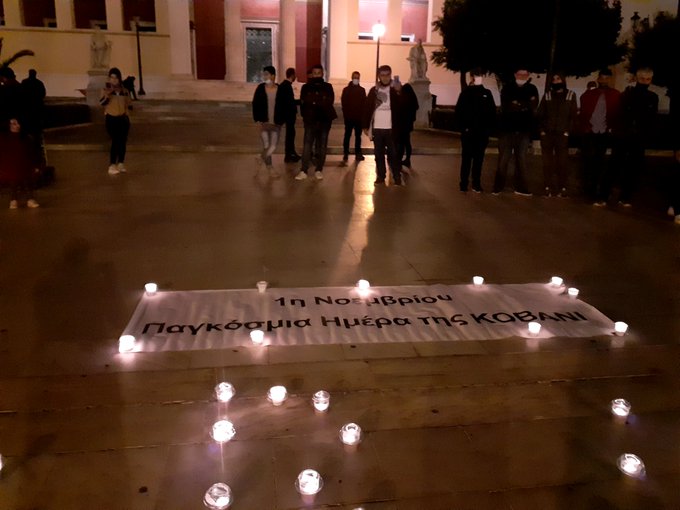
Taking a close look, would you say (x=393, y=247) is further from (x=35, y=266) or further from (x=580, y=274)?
(x=35, y=266)

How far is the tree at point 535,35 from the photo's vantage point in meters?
19.3

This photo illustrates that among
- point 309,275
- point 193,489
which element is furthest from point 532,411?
point 309,275

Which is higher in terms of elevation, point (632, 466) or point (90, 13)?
point (90, 13)

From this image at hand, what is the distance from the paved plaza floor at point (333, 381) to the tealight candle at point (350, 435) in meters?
0.07

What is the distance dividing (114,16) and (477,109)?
85.4ft

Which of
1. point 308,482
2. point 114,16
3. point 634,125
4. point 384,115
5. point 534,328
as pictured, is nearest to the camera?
point 308,482

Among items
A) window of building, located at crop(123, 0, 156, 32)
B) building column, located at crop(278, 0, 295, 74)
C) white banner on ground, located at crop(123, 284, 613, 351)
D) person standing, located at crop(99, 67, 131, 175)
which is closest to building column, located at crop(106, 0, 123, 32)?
window of building, located at crop(123, 0, 156, 32)

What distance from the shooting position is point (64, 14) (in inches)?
1168

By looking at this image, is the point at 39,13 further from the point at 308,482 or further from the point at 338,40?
the point at 308,482

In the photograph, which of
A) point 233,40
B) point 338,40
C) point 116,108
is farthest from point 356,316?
point 233,40

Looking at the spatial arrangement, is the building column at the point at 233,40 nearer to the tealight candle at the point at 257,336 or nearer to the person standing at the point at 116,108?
the person standing at the point at 116,108

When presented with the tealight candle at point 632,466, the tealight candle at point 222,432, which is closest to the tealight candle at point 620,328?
the tealight candle at point 632,466

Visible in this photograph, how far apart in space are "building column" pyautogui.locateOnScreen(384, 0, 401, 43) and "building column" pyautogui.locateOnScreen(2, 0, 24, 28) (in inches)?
707

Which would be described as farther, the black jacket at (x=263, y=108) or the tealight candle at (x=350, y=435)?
the black jacket at (x=263, y=108)
